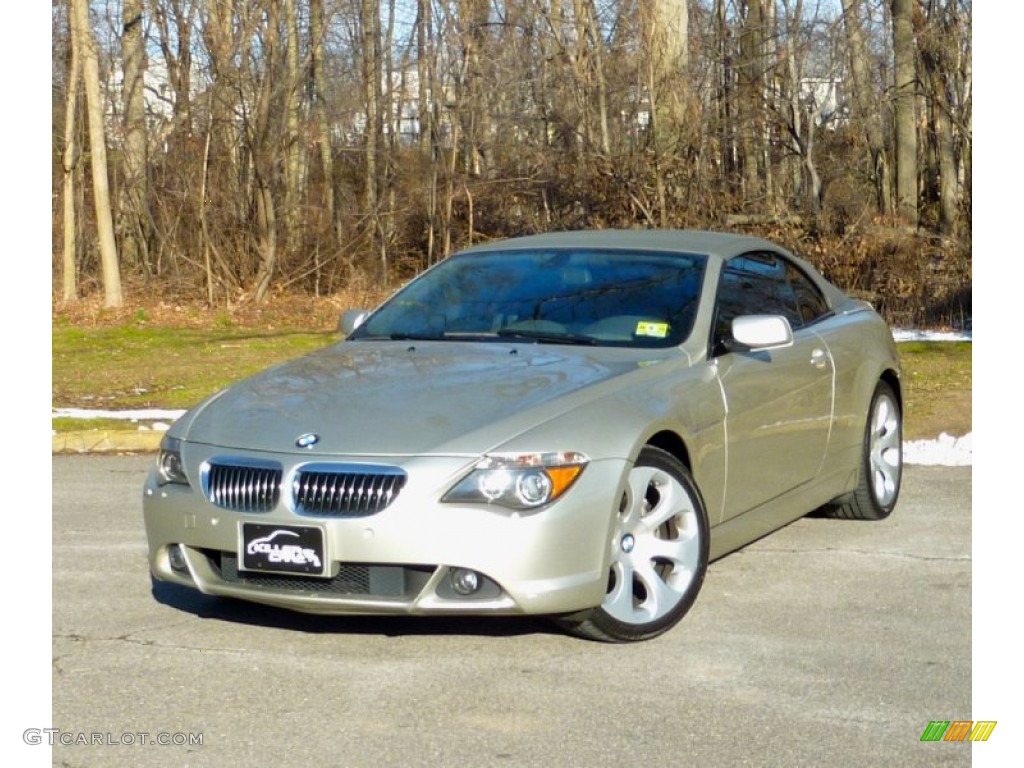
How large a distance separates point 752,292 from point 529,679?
262 centimetres

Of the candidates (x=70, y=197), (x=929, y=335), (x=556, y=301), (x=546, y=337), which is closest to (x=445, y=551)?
(x=546, y=337)

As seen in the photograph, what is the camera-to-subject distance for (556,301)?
664 centimetres

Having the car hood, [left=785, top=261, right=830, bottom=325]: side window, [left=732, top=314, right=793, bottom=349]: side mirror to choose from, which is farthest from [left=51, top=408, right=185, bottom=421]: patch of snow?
[left=732, top=314, right=793, bottom=349]: side mirror

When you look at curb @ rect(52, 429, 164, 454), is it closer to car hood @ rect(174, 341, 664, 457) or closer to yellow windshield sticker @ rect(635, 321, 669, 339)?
car hood @ rect(174, 341, 664, 457)

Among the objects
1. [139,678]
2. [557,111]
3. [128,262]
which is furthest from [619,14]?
[139,678]

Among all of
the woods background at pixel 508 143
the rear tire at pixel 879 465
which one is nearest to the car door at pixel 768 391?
the rear tire at pixel 879 465

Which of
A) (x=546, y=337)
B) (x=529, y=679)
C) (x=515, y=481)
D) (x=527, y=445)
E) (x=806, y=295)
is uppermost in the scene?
(x=806, y=295)

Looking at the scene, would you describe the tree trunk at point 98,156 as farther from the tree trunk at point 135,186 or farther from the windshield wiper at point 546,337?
the windshield wiper at point 546,337

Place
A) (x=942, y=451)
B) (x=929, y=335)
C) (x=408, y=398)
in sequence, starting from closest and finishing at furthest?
(x=408, y=398) → (x=942, y=451) → (x=929, y=335)

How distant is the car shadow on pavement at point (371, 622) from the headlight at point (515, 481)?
0.73 metres

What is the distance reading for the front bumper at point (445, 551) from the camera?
5098mm

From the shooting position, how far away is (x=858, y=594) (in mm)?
6355

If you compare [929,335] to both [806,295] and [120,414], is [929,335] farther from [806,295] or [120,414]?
[806,295]

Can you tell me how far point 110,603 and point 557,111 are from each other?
639 inches
